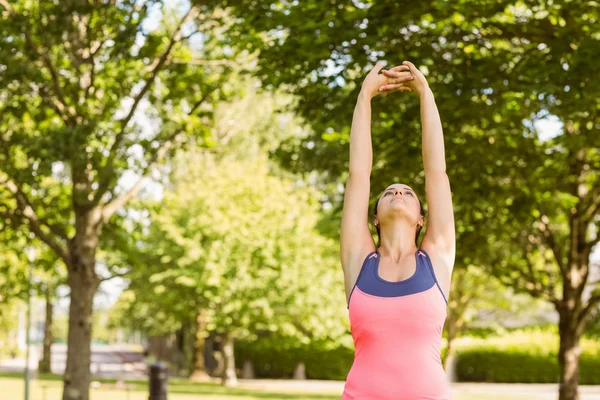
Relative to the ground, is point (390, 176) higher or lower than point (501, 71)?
lower

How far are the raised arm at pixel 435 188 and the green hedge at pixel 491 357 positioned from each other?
34.6m

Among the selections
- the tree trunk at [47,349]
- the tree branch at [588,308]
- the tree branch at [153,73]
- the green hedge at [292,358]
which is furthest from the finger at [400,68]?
the tree trunk at [47,349]

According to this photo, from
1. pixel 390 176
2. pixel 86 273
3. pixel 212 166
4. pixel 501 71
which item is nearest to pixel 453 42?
pixel 501 71

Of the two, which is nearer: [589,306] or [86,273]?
[86,273]

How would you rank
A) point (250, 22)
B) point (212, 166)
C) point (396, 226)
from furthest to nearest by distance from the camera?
point (212, 166) < point (250, 22) < point (396, 226)

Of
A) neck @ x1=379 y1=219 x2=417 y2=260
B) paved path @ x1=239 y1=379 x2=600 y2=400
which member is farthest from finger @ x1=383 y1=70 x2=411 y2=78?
paved path @ x1=239 y1=379 x2=600 y2=400

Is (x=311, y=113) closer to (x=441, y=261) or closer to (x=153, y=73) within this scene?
(x=153, y=73)

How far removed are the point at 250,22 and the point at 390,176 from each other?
268 centimetres

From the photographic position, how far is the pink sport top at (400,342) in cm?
304

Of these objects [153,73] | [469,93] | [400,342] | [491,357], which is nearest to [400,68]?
[400,342]

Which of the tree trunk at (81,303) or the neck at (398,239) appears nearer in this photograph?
the neck at (398,239)

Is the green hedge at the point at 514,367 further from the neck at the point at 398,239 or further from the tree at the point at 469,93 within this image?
the neck at the point at 398,239

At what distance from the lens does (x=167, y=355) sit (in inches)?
2552

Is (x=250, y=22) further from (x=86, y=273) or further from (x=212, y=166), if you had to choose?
(x=212, y=166)
